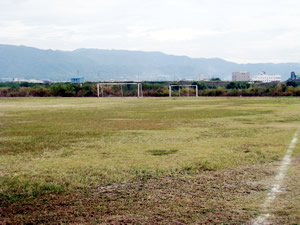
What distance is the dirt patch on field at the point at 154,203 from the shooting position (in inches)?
178

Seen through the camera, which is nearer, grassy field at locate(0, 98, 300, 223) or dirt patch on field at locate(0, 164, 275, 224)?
dirt patch on field at locate(0, 164, 275, 224)

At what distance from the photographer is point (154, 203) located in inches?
201

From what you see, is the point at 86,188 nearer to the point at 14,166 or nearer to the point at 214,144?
the point at 14,166

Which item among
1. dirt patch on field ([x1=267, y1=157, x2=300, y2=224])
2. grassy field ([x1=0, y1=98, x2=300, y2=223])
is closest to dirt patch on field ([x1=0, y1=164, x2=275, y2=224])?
grassy field ([x1=0, y1=98, x2=300, y2=223])

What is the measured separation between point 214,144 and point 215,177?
3723mm

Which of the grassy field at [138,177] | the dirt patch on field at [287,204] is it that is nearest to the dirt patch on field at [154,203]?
the grassy field at [138,177]

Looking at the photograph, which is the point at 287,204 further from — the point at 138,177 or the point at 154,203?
the point at 138,177

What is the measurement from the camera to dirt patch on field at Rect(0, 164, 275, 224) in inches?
178

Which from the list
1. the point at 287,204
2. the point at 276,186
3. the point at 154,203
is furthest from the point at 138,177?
the point at 287,204

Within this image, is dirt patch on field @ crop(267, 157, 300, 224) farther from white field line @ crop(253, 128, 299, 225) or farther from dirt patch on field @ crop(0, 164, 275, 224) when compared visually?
dirt patch on field @ crop(0, 164, 275, 224)

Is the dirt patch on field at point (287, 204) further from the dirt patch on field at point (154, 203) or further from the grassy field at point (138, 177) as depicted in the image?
the dirt patch on field at point (154, 203)

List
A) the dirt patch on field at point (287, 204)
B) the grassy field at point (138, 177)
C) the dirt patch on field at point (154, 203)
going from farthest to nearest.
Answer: the grassy field at point (138, 177)
the dirt patch on field at point (154, 203)
the dirt patch on field at point (287, 204)

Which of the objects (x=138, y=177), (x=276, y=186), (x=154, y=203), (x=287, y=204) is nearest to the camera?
(x=287, y=204)

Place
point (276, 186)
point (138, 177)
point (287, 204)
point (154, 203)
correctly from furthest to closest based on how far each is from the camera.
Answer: point (138, 177) < point (276, 186) < point (154, 203) < point (287, 204)
